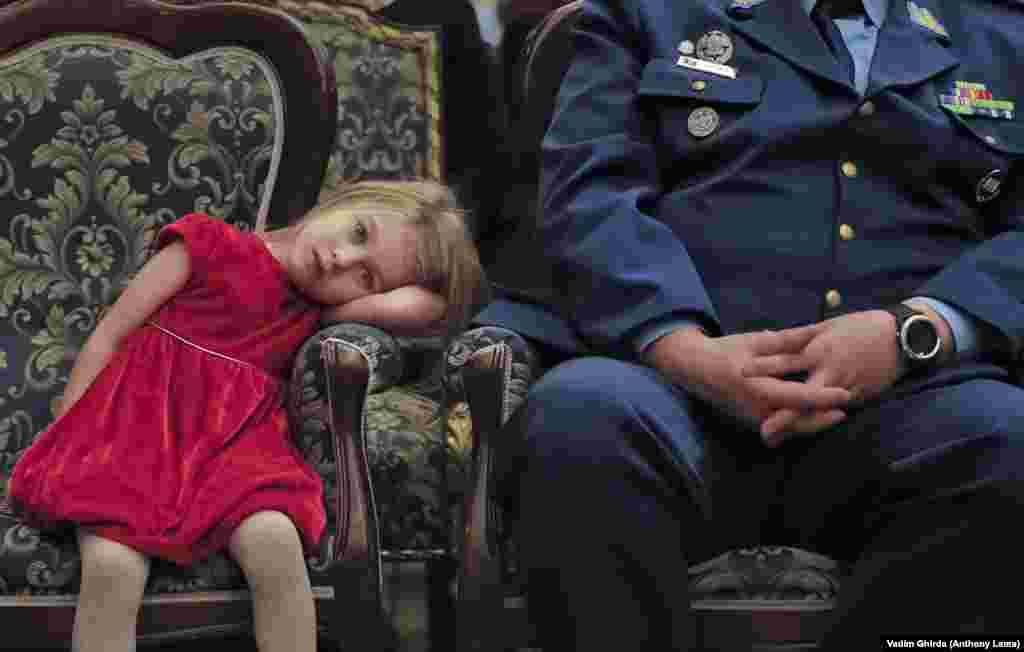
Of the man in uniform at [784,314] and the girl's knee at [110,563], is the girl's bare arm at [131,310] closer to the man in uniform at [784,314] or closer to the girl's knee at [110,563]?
the girl's knee at [110,563]

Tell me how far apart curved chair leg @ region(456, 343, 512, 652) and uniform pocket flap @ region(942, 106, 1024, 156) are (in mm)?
575

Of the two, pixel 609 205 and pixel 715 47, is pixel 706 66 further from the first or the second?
pixel 609 205

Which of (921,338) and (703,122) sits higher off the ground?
(703,122)

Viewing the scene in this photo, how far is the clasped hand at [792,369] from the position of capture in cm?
121

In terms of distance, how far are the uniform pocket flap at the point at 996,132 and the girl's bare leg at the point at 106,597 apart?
1.05m

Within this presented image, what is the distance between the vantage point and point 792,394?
121cm

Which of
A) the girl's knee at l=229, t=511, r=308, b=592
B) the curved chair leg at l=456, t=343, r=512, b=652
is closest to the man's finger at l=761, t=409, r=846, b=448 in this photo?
the curved chair leg at l=456, t=343, r=512, b=652

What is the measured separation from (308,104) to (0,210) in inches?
19.9

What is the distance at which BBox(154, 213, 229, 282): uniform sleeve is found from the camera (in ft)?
5.60

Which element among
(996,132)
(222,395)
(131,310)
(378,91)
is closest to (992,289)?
(996,132)

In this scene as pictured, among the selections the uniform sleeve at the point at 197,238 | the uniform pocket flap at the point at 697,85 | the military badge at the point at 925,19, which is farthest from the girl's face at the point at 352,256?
the military badge at the point at 925,19

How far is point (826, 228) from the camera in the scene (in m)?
1.38

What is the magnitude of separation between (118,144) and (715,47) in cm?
98

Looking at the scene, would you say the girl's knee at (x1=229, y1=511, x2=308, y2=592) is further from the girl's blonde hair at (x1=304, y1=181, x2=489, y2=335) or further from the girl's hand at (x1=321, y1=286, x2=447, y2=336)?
the girl's blonde hair at (x1=304, y1=181, x2=489, y2=335)
